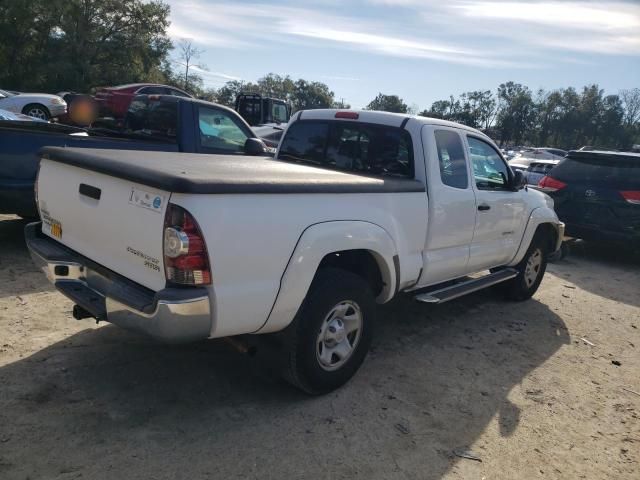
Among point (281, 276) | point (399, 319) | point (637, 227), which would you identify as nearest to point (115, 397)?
point (281, 276)

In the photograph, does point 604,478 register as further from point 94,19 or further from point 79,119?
point 94,19

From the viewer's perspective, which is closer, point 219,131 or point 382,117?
point 382,117

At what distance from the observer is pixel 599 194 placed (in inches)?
324

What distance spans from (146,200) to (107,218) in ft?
1.44

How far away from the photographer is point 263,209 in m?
2.76

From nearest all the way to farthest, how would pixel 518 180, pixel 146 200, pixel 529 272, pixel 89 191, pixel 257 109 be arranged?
pixel 146 200, pixel 89 191, pixel 518 180, pixel 529 272, pixel 257 109

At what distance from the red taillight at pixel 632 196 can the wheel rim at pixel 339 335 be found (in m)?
6.37

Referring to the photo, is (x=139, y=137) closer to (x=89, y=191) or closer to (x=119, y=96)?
(x=89, y=191)

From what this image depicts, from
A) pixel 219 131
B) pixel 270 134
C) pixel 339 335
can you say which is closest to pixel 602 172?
pixel 219 131

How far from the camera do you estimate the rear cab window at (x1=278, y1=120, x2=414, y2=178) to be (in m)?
4.29

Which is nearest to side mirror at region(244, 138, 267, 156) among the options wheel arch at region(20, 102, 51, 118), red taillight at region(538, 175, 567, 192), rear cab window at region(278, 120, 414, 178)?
rear cab window at region(278, 120, 414, 178)

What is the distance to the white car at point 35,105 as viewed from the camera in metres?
16.9

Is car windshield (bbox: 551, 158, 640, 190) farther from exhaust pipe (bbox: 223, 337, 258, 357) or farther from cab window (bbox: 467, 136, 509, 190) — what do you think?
exhaust pipe (bbox: 223, 337, 258, 357)

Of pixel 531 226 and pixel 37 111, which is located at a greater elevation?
pixel 37 111
